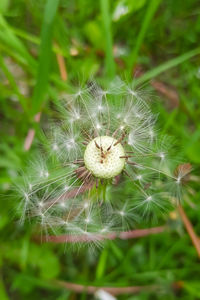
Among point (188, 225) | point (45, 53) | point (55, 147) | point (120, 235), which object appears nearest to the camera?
point (55, 147)

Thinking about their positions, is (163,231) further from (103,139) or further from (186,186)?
(103,139)

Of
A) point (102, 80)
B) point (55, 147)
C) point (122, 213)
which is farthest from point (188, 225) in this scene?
point (102, 80)

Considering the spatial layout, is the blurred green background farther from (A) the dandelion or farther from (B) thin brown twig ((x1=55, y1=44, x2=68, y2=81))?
(A) the dandelion

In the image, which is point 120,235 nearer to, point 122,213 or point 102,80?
point 122,213

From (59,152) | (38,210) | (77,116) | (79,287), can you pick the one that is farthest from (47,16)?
(79,287)

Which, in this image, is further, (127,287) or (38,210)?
(127,287)

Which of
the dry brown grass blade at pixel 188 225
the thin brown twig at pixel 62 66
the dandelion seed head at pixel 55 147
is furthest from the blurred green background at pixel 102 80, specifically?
the dandelion seed head at pixel 55 147
